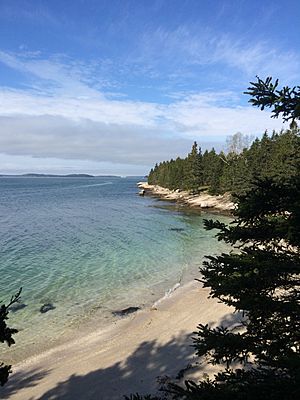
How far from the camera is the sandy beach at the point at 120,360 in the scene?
464 inches

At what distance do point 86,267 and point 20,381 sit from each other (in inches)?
606

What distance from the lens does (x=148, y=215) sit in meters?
61.6

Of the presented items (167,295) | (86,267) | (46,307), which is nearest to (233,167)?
(86,267)

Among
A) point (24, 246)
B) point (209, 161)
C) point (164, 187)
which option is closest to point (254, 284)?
point (24, 246)

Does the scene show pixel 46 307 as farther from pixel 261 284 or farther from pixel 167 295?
pixel 261 284

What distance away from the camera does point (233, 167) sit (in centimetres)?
7331

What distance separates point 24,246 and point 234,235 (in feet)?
112

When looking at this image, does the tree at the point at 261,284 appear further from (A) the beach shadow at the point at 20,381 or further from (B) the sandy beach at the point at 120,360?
(A) the beach shadow at the point at 20,381

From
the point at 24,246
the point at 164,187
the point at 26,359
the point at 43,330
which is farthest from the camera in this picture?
the point at 164,187

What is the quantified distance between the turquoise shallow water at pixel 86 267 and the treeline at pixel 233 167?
47.3 ft

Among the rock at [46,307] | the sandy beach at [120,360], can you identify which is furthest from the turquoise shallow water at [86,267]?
the sandy beach at [120,360]

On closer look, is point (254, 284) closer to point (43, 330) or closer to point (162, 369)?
point (162, 369)

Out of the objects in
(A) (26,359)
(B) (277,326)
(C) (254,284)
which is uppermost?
(C) (254,284)

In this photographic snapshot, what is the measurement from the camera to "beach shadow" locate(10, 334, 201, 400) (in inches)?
450
